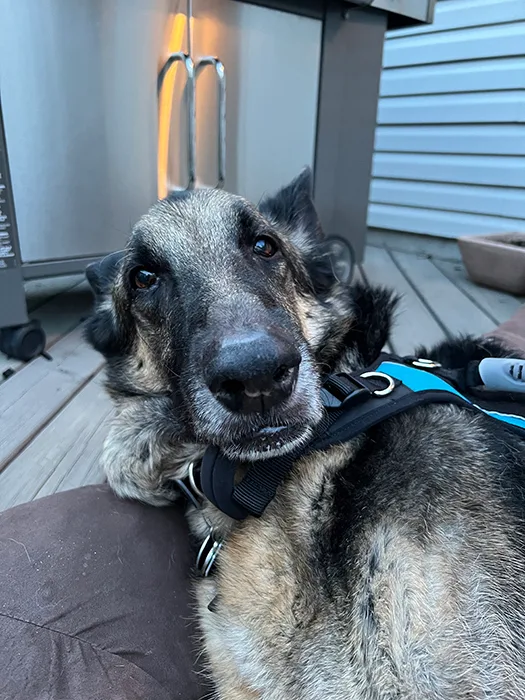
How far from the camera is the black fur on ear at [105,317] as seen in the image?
167 centimetres

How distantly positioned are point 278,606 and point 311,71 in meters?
3.66

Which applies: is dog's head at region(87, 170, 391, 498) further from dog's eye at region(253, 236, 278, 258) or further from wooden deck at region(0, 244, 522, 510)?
wooden deck at region(0, 244, 522, 510)

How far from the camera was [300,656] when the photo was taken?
0.94 metres

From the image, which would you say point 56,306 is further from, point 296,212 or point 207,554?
point 207,554

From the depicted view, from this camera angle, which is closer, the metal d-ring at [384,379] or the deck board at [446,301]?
the metal d-ring at [384,379]

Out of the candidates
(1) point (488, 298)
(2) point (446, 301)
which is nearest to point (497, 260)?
(1) point (488, 298)

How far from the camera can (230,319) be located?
1.09 m

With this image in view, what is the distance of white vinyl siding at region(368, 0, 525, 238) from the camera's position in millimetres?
4961

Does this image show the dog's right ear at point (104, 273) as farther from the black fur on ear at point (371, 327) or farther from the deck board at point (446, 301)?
the deck board at point (446, 301)

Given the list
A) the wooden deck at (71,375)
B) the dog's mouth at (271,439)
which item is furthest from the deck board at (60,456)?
the dog's mouth at (271,439)

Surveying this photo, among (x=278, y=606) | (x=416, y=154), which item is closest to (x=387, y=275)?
(x=416, y=154)

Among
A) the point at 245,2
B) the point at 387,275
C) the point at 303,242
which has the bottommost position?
the point at 387,275

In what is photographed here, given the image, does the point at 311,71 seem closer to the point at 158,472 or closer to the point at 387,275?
the point at 387,275

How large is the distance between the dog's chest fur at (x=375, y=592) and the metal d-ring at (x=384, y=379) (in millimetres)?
87
